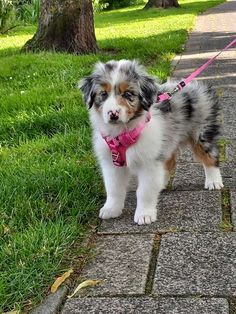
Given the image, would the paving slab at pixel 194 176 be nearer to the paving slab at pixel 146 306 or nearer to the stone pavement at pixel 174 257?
the stone pavement at pixel 174 257

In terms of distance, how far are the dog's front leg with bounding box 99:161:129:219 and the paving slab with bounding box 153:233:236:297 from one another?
0.50 metres

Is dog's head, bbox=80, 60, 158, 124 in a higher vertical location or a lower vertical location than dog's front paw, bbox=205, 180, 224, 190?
higher

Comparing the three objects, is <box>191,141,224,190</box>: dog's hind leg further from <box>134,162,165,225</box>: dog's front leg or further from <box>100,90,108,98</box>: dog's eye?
<box>100,90,108,98</box>: dog's eye

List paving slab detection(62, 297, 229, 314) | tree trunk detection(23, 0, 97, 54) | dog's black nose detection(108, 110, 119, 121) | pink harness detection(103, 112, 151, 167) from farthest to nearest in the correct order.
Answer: tree trunk detection(23, 0, 97, 54), pink harness detection(103, 112, 151, 167), dog's black nose detection(108, 110, 119, 121), paving slab detection(62, 297, 229, 314)

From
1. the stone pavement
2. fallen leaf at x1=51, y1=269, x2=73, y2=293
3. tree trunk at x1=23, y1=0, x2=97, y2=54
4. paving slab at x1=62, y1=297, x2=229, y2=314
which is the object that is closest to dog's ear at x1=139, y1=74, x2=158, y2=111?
the stone pavement

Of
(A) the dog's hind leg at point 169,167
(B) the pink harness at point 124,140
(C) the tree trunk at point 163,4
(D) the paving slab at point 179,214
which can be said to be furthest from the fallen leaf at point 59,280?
(C) the tree trunk at point 163,4

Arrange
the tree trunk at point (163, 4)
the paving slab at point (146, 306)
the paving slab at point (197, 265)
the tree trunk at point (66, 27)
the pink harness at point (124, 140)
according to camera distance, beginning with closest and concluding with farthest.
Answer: the paving slab at point (146, 306) → the paving slab at point (197, 265) → the pink harness at point (124, 140) → the tree trunk at point (66, 27) → the tree trunk at point (163, 4)

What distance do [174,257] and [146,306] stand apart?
1.80 feet

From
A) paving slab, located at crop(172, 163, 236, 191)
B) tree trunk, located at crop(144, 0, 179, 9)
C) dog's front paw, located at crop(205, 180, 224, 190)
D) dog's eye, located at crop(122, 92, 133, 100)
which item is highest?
dog's eye, located at crop(122, 92, 133, 100)

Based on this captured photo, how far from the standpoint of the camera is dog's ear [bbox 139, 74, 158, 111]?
3.67 m

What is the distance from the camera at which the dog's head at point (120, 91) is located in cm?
357

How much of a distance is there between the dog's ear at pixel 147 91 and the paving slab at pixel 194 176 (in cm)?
105

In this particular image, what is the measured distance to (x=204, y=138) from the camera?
4.43 m

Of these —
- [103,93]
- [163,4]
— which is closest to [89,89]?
[103,93]
